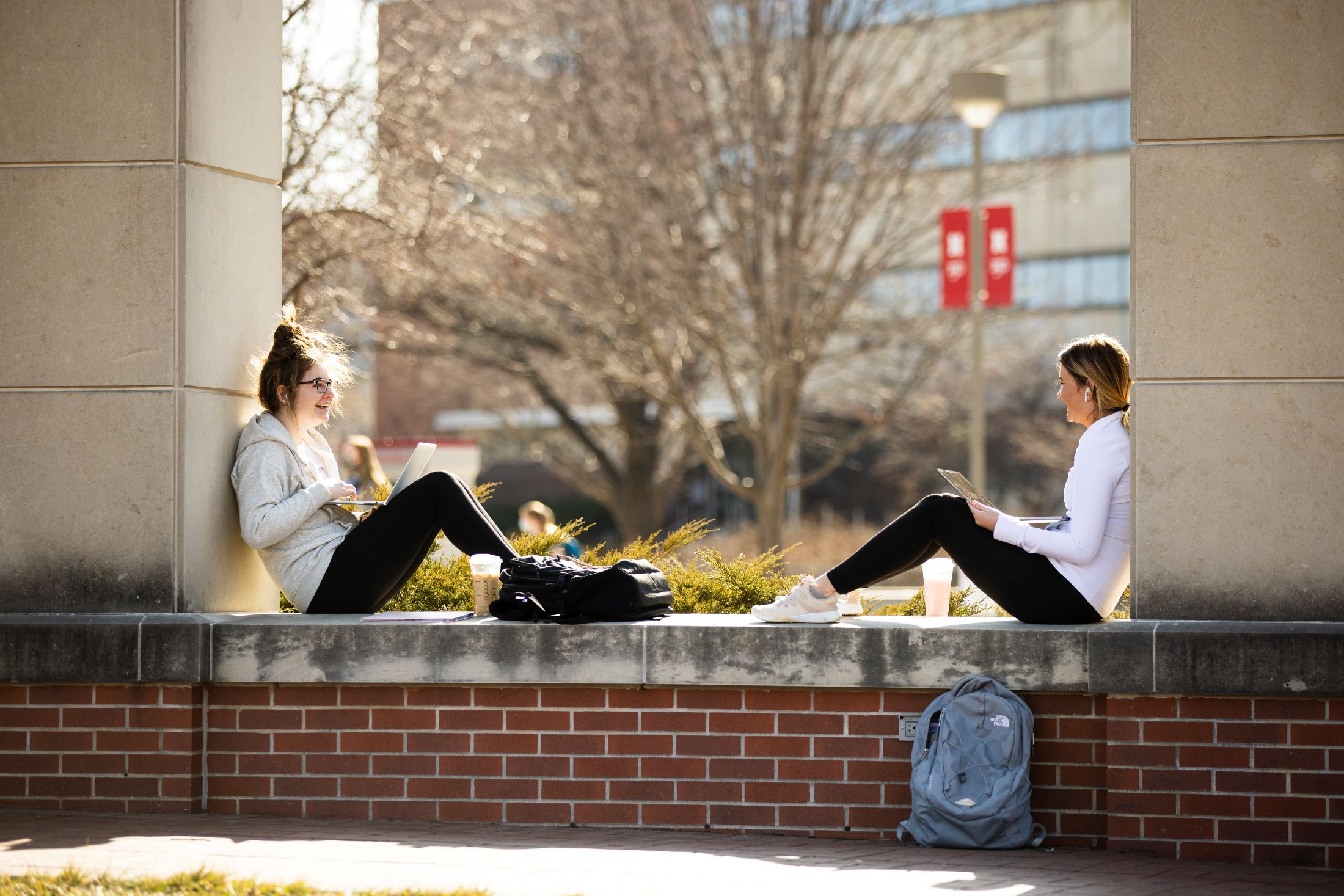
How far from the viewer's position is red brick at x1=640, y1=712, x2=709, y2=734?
5.67 m

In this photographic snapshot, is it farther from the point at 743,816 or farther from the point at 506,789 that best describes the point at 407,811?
the point at 743,816

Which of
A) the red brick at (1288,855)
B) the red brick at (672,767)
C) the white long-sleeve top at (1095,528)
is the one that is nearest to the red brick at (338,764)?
the red brick at (672,767)

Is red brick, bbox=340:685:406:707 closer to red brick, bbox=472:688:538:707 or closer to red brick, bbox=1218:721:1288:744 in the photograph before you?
red brick, bbox=472:688:538:707

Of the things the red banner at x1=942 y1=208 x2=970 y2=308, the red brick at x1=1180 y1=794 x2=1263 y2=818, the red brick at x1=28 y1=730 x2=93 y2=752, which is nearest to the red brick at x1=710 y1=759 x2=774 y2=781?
the red brick at x1=1180 y1=794 x2=1263 y2=818

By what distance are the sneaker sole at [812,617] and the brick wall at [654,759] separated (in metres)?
0.28

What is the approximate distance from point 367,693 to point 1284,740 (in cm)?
349

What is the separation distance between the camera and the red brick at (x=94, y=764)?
234 inches

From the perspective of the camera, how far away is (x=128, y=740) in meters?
5.94

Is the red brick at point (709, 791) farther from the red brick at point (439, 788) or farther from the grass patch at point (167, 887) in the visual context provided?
the grass patch at point (167, 887)

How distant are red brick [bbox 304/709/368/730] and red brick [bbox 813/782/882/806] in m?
1.83

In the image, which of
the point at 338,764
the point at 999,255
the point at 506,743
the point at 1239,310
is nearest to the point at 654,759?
the point at 506,743

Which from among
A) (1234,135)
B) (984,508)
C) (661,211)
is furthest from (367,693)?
(661,211)

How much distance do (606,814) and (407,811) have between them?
810mm

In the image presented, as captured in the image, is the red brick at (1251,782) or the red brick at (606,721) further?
the red brick at (606,721)
